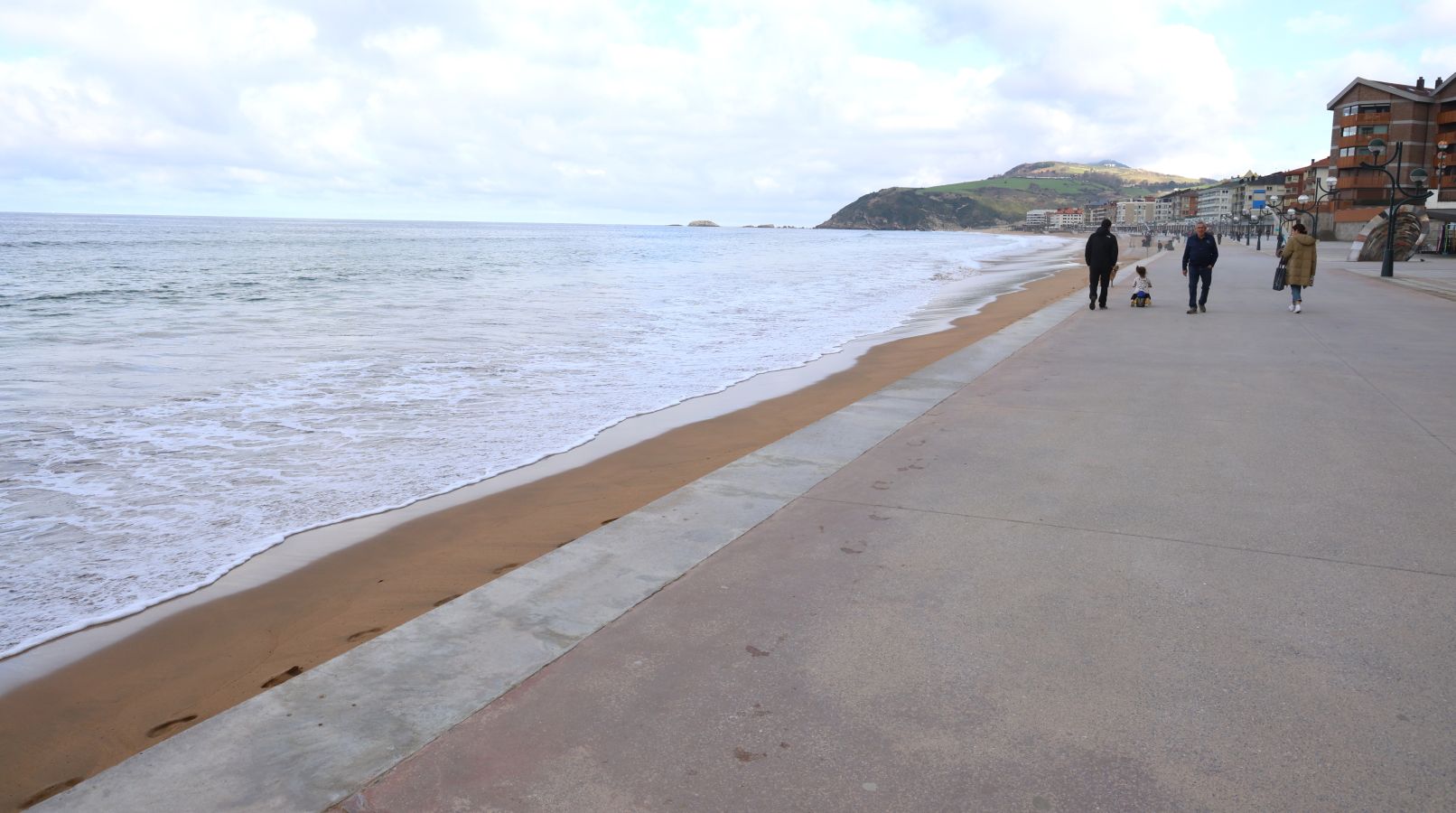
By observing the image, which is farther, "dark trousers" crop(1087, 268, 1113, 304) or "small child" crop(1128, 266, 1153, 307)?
"small child" crop(1128, 266, 1153, 307)

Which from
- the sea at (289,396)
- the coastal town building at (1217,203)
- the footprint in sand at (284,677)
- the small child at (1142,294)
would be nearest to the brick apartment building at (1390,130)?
the sea at (289,396)

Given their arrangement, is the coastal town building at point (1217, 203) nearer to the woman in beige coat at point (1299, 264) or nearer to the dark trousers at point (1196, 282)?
the woman in beige coat at point (1299, 264)

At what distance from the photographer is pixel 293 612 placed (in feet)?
14.6

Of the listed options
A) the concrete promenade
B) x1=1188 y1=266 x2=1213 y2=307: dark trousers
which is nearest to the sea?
the concrete promenade

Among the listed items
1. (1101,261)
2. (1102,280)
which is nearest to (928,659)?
(1101,261)

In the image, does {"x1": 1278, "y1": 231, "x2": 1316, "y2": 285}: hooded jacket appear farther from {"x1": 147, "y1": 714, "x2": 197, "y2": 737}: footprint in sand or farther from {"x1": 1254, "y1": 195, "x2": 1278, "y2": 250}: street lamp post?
{"x1": 1254, "y1": 195, "x2": 1278, "y2": 250}: street lamp post

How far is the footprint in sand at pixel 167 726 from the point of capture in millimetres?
3402

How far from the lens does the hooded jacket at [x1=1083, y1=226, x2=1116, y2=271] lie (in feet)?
53.2

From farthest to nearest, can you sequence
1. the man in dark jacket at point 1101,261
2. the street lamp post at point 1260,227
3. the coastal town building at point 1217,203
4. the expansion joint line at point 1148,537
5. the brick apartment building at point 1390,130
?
the coastal town building at point 1217,203 → the brick apartment building at point 1390,130 → the street lamp post at point 1260,227 → the man in dark jacket at point 1101,261 → the expansion joint line at point 1148,537

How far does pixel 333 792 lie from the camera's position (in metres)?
2.43

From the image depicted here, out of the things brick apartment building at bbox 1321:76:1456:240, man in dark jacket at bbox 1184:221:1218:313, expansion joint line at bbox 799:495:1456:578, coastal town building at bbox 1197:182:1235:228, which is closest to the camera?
expansion joint line at bbox 799:495:1456:578

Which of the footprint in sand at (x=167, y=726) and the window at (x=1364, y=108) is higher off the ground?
the window at (x=1364, y=108)

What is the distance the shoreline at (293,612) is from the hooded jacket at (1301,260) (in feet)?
39.6

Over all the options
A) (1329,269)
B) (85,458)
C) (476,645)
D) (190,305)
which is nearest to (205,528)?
(85,458)
